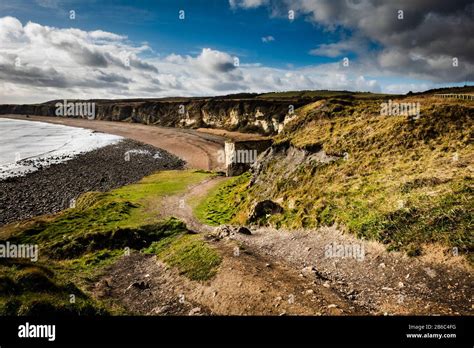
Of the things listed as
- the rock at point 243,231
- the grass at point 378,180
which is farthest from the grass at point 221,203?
the rock at point 243,231

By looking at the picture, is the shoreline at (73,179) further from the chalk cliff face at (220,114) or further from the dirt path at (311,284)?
the chalk cliff face at (220,114)

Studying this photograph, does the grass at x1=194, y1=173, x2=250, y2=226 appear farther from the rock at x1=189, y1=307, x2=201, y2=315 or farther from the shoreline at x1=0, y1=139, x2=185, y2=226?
the shoreline at x1=0, y1=139, x2=185, y2=226

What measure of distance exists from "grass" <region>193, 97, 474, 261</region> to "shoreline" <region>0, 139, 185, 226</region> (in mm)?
23145

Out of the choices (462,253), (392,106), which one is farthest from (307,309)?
(392,106)

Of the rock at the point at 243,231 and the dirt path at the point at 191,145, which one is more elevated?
the dirt path at the point at 191,145

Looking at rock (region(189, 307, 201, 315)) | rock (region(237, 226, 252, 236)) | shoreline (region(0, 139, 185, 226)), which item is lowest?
rock (region(189, 307, 201, 315))

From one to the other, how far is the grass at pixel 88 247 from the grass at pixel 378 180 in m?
6.40

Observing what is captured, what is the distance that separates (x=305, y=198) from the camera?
23328 mm

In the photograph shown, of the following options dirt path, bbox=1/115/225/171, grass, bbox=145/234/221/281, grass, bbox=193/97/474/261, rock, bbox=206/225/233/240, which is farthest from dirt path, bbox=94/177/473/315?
dirt path, bbox=1/115/225/171

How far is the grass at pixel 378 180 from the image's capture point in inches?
592

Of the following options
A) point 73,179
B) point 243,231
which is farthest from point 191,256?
point 73,179

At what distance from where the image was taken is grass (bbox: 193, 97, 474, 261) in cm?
1503

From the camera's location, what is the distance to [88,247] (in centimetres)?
2417

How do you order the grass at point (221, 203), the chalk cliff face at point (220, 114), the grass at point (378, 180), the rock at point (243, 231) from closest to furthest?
the grass at point (378, 180) → the rock at point (243, 231) → the grass at point (221, 203) → the chalk cliff face at point (220, 114)
